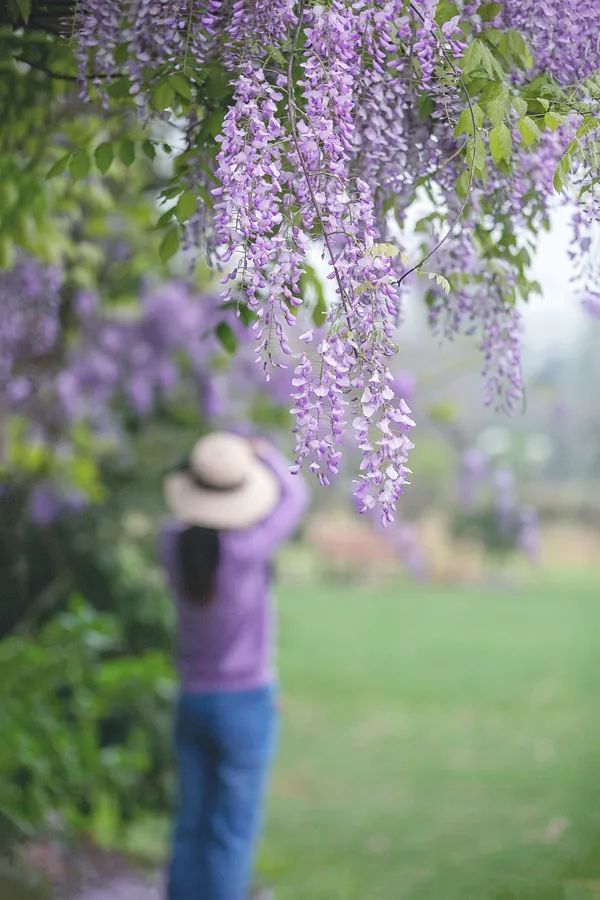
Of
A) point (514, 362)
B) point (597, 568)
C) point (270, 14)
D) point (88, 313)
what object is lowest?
point (597, 568)

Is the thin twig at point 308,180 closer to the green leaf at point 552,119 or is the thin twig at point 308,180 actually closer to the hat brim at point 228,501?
the green leaf at point 552,119

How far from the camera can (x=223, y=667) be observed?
412 cm

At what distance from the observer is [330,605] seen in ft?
36.5

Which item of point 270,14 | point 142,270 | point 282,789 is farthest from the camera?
point 282,789

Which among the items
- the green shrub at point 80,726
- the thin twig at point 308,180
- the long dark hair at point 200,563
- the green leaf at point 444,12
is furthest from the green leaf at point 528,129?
the green shrub at point 80,726

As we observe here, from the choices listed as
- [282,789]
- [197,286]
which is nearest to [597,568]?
[282,789]

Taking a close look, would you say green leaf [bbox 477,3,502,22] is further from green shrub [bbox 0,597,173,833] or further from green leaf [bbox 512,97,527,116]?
green shrub [bbox 0,597,173,833]

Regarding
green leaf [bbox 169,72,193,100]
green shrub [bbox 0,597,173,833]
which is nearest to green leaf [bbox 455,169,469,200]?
green leaf [bbox 169,72,193,100]

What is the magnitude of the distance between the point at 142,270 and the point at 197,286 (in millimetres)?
564

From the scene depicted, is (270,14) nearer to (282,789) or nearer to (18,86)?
(18,86)

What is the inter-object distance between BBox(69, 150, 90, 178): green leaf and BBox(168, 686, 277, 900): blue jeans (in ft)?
6.78

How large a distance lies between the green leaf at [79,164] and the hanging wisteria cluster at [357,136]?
0.47ft

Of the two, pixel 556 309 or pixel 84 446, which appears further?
pixel 556 309

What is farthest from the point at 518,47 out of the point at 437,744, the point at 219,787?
the point at 437,744
